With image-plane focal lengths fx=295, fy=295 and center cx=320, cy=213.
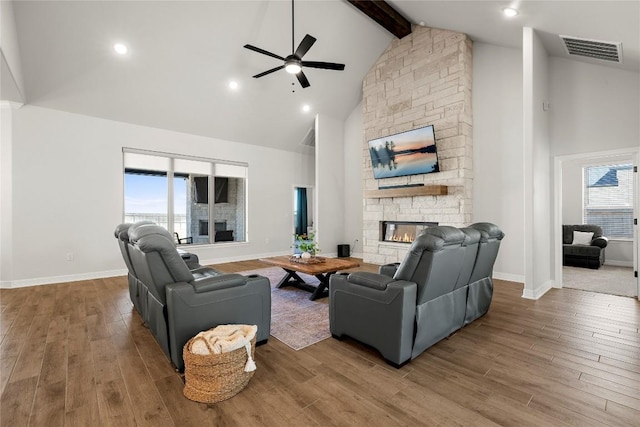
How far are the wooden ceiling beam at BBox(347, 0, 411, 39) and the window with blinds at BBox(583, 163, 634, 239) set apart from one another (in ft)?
17.6

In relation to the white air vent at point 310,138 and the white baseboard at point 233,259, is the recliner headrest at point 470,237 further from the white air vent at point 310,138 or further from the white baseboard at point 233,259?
the white air vent at point 310,138

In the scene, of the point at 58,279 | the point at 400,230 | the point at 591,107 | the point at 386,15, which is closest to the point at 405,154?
the point at 400,230

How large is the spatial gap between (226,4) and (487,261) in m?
5.22

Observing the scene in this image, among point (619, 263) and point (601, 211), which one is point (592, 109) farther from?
point (619, 263)

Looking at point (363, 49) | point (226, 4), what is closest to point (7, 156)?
point (226, 4)

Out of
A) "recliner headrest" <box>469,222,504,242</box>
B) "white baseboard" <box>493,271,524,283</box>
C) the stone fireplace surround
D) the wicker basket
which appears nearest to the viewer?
the wicker basket

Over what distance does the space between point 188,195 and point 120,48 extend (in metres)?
3.15

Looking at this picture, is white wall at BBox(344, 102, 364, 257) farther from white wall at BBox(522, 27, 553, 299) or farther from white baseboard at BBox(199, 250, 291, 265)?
white wall at BBox(522, 27, 553, 299)

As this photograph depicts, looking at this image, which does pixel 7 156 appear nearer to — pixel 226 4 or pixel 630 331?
pixel 226 4

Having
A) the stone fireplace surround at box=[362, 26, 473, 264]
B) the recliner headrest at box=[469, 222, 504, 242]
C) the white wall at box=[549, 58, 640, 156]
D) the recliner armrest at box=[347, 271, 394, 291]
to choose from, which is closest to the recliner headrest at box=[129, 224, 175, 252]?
the recliner armrest at box=[347, 271, 394, 291]

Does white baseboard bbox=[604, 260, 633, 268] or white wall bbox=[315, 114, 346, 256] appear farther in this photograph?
white wall bbox=[315, 114, 346, 256]

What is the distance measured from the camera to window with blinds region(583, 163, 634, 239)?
21.0 feet

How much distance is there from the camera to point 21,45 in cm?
420

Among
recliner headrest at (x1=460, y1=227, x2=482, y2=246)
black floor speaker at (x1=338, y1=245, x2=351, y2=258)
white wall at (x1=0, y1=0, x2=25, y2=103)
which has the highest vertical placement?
white wall at (x1=0, y1=0, x2=25, y2=103)
